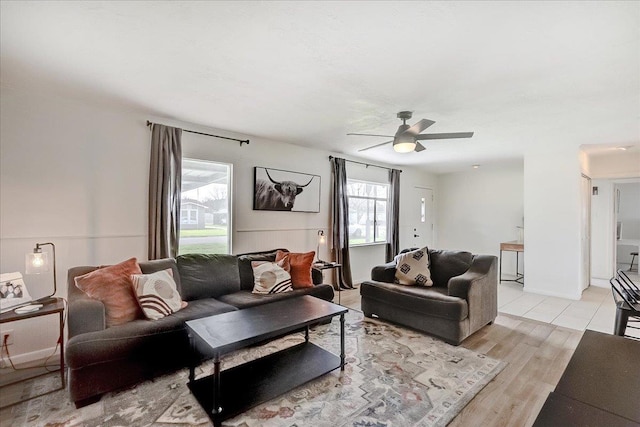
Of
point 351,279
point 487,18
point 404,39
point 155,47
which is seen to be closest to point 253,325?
point 155,47

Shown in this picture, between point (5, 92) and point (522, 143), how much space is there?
6053mm

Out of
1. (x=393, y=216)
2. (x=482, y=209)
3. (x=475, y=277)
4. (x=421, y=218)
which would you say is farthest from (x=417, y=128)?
(x=482, y=209)

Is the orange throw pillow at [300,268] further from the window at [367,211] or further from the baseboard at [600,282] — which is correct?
the baseboard at [600,282]

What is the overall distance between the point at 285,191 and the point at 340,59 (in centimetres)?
269

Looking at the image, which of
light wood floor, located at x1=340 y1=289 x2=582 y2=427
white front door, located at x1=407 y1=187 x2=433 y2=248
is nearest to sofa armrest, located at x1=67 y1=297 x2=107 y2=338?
light wood floor, located at x1=340 y1=289 x2=582 y2=427

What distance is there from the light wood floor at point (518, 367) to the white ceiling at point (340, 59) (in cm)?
239

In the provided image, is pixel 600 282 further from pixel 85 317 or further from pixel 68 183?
pixel 68 183

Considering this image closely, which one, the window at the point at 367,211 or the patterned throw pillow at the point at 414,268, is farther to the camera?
the window at the point at 367,211

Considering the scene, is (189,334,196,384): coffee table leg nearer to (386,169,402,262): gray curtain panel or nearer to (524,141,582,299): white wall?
(386,169,402,262): gray curtain panel

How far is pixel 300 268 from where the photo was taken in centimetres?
372

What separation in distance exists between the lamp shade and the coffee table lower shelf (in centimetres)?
149

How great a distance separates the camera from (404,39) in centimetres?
192

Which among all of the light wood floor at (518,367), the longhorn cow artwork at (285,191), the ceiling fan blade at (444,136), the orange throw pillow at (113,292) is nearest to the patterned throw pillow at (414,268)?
the light wood floor at (518,367)

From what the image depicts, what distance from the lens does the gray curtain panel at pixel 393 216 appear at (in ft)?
20.6
